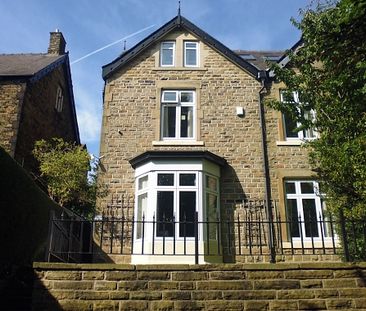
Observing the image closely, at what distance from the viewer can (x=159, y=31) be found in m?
15.8

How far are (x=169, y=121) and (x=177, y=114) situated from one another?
391 mm

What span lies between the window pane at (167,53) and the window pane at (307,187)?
22.1ft

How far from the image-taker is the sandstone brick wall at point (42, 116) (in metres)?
15.7

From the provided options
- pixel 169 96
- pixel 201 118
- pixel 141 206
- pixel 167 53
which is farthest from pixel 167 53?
pixel 141 206

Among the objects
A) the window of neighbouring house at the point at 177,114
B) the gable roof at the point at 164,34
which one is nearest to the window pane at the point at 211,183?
the window of neighbouring house at the point at 177,114

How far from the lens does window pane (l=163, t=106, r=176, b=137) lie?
1445 cm

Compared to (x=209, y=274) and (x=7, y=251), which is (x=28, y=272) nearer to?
(x=7, y=251)

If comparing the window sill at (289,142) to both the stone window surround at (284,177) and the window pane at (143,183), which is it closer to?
the stone window surround at (284,177)

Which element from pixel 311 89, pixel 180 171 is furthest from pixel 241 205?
pixel 311 89

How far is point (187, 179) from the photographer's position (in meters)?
13.0

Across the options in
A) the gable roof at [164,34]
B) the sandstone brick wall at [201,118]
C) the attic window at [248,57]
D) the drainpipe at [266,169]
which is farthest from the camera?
the attic window at [248,57]

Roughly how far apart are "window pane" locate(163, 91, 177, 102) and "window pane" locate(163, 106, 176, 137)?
1.03ft

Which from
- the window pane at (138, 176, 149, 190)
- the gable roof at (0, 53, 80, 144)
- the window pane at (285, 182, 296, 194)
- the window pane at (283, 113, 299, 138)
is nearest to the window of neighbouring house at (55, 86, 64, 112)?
the gable roof at (0, 53, 80, 144)

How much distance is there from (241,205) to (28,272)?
23.4 ft
